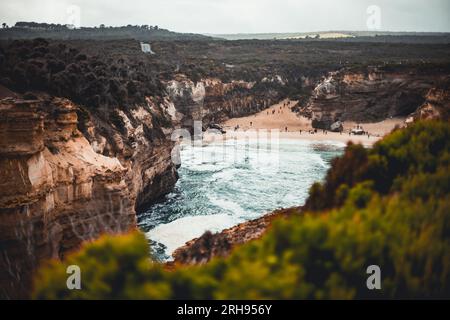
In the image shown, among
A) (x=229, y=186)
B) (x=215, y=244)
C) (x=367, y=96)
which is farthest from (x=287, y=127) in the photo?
(x=215, y=244)

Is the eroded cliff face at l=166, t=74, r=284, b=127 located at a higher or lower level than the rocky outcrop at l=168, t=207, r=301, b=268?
higher

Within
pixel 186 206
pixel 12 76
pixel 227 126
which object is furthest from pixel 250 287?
pixel 227 126

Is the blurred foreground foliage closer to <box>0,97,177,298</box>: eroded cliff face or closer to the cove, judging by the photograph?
<box>0,97,177,298</box>: eroded cliff face

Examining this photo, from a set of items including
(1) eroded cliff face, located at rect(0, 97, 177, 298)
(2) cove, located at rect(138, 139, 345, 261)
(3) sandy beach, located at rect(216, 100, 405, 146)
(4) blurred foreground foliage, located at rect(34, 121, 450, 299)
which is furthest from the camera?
(3) sandy beach, located at rect(216, 100, 405, 146)

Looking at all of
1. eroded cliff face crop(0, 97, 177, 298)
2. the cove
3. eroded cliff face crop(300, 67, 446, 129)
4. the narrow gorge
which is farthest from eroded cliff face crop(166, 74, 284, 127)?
eroded cliff face crop(0, 97, 177, 298)

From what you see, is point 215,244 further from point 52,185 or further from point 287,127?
point 287,127

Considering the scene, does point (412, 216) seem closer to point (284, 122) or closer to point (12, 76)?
point (12, 76)
